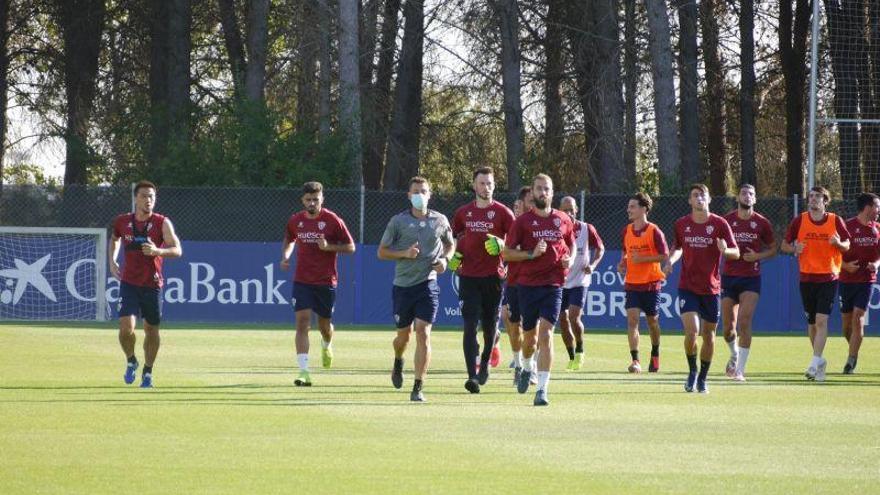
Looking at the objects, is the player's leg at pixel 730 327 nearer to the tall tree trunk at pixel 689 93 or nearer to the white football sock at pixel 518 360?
the white football sock at pixel 518 360

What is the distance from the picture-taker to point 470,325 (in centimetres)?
1616

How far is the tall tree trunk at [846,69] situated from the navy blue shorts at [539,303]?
2240 cm

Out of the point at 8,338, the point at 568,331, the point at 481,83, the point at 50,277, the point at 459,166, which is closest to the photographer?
the point at 568,331

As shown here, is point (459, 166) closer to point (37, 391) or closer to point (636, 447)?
point (37, 391)

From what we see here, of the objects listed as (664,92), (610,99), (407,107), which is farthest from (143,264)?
(407,107)

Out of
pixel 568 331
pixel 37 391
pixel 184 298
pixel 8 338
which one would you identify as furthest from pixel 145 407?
pixel 184 298

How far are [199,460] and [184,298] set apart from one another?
21.0m

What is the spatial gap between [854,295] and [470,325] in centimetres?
641

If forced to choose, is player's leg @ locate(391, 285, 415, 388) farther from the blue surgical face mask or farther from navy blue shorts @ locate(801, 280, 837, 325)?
navy blue shorts @ locate(801, 280, 837, 325)

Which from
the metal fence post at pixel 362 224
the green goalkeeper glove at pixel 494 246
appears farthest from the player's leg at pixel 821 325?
the metal fence post at pixel 362 224

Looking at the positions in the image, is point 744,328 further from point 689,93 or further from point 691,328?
point 689,93

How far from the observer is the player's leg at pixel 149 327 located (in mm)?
16312

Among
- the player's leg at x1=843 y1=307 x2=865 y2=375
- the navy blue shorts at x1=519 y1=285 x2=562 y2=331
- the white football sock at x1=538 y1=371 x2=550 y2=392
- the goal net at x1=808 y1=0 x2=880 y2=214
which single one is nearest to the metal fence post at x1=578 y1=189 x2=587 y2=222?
the goal net at x1=808 y1=0 x2=880 y2=214

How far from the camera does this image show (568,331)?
20.1 metres
